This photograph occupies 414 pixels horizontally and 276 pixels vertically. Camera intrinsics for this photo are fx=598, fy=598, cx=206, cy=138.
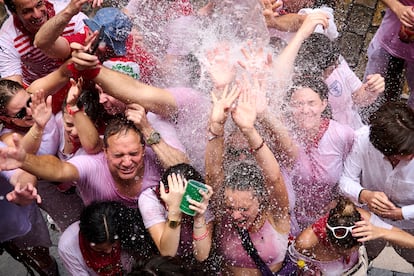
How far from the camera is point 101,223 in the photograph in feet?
9.68

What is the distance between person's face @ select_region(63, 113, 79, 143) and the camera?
328 centimetres

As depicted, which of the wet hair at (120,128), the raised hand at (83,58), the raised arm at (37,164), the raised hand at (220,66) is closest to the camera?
the raised arm at (37,164)

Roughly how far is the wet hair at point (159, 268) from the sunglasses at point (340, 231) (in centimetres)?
73

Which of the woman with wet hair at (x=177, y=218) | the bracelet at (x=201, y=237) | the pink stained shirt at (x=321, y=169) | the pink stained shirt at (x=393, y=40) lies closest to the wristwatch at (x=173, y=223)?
the woman with wet hair at (x=177, y=218)

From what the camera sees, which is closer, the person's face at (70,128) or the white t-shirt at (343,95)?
the person's face at (70,128)

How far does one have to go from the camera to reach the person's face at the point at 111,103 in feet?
10.7

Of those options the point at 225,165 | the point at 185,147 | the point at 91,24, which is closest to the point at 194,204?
the point at 225,165

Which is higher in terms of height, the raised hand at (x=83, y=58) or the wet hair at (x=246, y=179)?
the raised hand at (x=83, y=58)

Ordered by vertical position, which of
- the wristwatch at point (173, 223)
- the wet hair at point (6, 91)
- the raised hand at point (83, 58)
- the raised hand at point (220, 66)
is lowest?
the wristwatch at point (173, 223)

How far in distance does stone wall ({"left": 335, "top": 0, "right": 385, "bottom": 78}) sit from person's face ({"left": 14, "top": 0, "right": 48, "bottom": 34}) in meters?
2.69

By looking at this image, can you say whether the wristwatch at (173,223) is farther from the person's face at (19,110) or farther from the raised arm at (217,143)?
the person's face at (19,110)

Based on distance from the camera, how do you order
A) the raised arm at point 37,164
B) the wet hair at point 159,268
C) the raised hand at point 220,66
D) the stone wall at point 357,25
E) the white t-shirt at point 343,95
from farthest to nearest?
the stone wall at point 357,25
the white t-shirt at point 343,95
the raised hand at point 220,66
the raised arm at point 37,164
the wet hair at point 159,268

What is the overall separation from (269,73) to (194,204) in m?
1.03

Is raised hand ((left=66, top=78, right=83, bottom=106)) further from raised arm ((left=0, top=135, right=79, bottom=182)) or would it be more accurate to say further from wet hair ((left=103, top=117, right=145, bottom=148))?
raised arm ((left=0, top=135, right=79, bottom=182))
